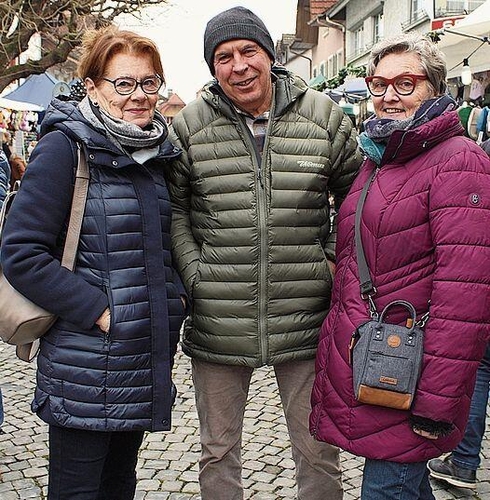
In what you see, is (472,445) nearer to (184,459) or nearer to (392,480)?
(392,480)

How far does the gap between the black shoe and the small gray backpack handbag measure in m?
1.64

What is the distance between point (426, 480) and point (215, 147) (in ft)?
4.86

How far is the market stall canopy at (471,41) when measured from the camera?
20.9 feet

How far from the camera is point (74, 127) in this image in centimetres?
229

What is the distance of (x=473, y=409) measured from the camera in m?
3.53

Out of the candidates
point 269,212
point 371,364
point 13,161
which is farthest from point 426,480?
point 13,161

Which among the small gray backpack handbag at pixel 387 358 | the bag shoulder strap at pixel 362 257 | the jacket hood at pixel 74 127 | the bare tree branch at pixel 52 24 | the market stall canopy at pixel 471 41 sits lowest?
the small gray backpack handbag at pixel 387 358

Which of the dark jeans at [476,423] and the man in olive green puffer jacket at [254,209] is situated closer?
the man in olive green puffer jacket at [254,209]

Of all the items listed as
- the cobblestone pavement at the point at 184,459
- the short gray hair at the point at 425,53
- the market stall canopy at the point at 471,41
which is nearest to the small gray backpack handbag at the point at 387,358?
the short gray hair at the point at 425,53

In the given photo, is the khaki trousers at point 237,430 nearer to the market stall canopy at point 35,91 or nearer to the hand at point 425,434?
the hand at point 425,434

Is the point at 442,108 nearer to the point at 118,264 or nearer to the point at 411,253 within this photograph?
the point at 411,253

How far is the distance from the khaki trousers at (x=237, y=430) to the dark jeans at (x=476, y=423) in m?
0.98

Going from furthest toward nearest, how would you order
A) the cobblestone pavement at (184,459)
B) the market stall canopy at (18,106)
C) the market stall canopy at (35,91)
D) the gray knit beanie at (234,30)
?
the market stall canopy at (35,91) → the market stall canopy at (18,106) → the cobblestone pavement at (184,459) → the gray knit beanie at (234,30)

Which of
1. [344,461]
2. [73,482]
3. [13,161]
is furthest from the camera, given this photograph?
[13,161]
